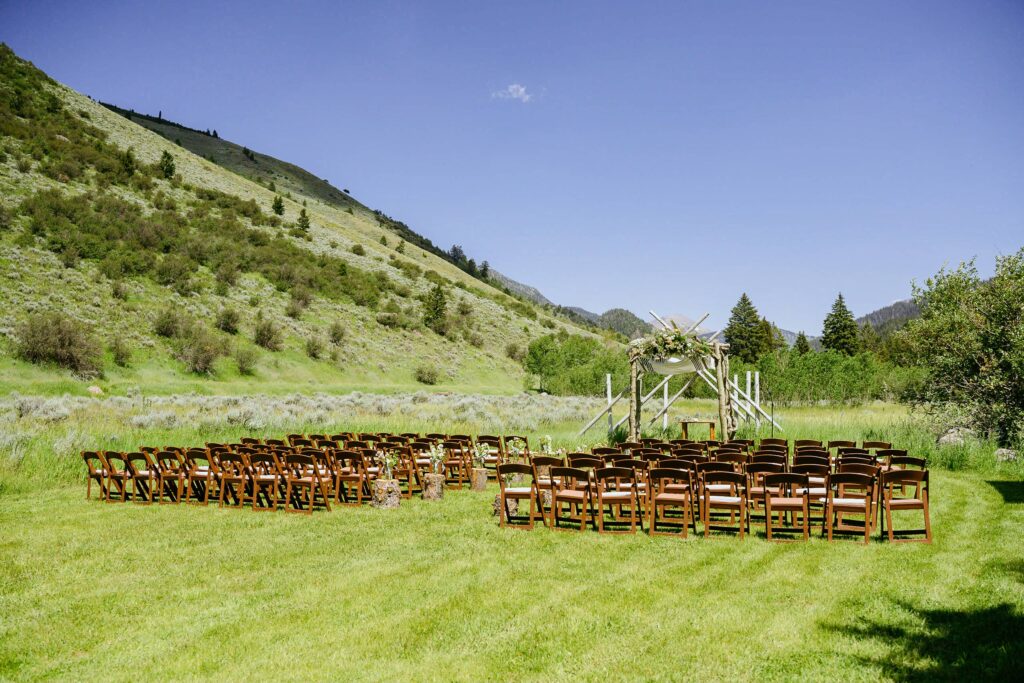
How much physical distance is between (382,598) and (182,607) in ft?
6.23

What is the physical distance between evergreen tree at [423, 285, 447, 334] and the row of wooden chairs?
47.3m

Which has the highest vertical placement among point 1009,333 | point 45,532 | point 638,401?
point 1009,333

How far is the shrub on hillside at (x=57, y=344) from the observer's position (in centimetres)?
Result: 3017

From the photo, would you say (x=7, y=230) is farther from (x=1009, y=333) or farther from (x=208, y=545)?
(x=1009, y=333)

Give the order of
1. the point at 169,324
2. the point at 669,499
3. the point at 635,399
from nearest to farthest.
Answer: the point at 669,499 < the point at 635,399 < the point at 169,324

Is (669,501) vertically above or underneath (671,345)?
underneath

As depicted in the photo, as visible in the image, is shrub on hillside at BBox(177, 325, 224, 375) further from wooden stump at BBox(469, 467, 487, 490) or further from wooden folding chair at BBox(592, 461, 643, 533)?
wooden folding chair at BBox(592, 461, 643, 533)

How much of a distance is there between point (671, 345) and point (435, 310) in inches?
1664

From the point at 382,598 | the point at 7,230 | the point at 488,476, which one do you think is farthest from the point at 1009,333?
the point at 7,230

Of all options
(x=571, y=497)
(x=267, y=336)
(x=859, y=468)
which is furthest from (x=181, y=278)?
(x=859, y=468)

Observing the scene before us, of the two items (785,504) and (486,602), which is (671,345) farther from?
(486,602)

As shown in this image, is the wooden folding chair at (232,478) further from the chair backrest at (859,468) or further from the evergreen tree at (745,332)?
the evergreen tree at (745,332)

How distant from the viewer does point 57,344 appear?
30578mm

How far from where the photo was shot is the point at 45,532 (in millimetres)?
9922
